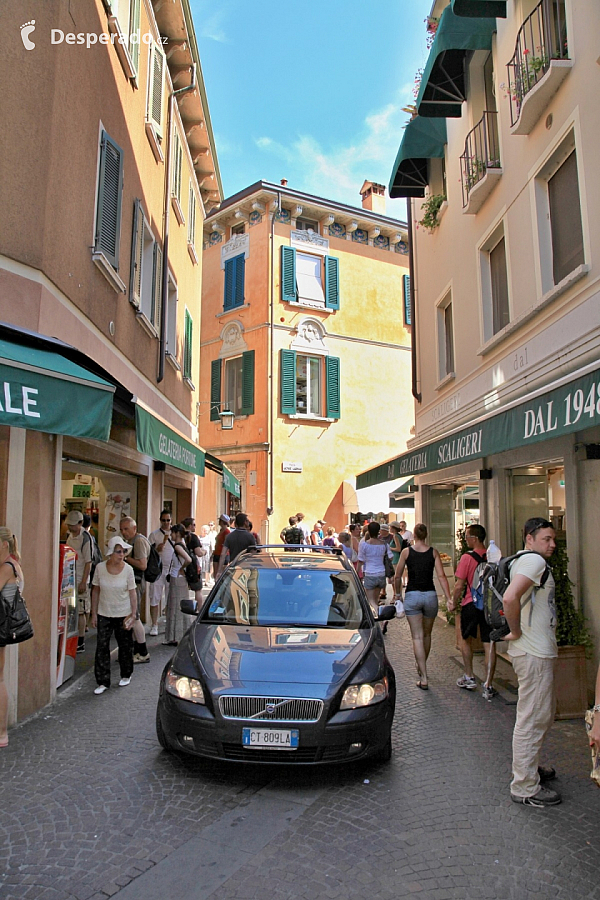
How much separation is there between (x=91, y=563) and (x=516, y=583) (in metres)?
6.37

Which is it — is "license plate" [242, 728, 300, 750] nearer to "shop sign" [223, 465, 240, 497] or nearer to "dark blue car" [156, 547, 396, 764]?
"dark blue car" [156, 547, 396, 764]

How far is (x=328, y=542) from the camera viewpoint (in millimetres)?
16750

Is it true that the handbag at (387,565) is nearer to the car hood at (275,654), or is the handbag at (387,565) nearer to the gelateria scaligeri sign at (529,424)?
the gelateria scaligeri sign at (529,424)

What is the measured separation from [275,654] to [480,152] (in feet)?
28.2

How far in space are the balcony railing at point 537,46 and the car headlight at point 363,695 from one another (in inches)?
266

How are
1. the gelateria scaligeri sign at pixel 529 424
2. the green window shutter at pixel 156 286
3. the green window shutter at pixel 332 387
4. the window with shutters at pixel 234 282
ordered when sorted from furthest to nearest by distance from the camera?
the window with shutters at pixel 234 282, the green window shutter at pixel 332 387, the green window shutter at pixel 156 286, the gelateria scaligeri sign at pixel 529 424

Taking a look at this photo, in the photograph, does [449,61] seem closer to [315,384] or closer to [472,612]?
[472,612]

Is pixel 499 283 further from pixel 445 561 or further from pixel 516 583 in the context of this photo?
pixel 516 583

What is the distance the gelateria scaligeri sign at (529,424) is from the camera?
468cm

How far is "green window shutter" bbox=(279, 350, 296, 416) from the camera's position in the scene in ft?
68.1

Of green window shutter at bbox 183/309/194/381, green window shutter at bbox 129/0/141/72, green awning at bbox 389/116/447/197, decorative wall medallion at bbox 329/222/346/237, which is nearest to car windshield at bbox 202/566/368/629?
green window shutter at bbox 129/0/141/72

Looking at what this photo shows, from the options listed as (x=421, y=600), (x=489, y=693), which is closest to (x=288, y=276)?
(x=421, y=600)

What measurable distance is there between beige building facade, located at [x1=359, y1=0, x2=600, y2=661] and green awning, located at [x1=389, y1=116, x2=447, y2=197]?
1.2 inches

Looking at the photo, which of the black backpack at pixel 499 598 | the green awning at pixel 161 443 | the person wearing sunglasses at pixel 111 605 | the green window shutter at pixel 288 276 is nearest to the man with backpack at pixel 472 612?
the black backpack at pixel 499 598
